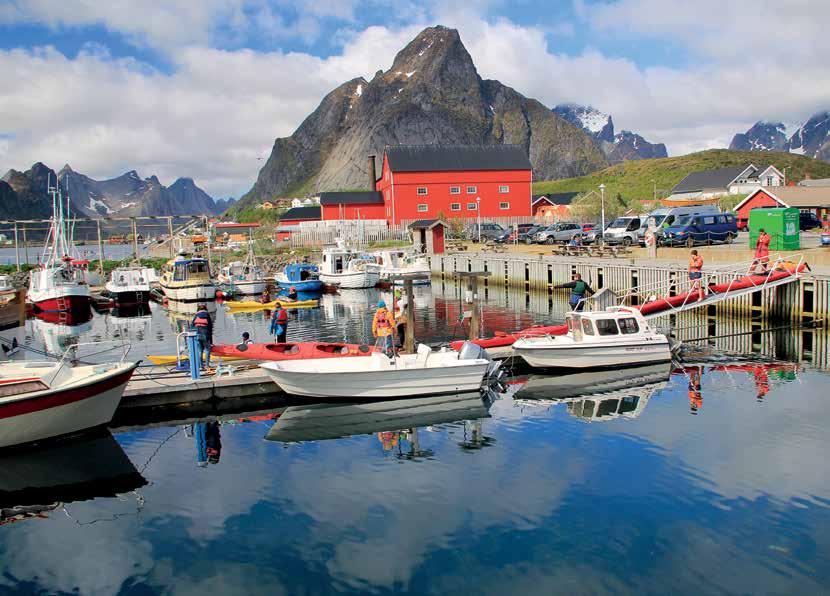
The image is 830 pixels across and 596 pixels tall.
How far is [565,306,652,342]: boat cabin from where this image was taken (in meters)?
21.4

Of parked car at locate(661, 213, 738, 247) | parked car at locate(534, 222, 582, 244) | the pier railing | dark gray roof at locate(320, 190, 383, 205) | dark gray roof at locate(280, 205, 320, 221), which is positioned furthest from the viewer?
dark gray roof at locate(280, 205, 320, 221)

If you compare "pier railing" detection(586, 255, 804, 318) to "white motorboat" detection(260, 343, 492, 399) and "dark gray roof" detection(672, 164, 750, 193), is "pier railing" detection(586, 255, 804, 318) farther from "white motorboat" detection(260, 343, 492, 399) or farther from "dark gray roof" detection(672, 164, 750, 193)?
"dark gray roof" detection(672, 164, 750, 193)

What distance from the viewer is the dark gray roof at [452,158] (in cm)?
7981

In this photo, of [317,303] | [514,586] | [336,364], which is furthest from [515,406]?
[317,303]

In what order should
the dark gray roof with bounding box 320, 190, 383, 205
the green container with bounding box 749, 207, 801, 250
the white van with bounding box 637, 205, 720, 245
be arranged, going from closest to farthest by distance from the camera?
the green container with bounding box 749, 207, 801, 250 < the white van with bounding box 637, 205, 720, 245 < the dark gray roof with bounding box 320, 190, 383, 205

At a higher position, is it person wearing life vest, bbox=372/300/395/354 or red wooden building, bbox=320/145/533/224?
red wooden building, bbox=320/145/533/224

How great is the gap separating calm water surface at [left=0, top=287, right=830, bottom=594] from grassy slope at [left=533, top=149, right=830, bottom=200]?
103 m

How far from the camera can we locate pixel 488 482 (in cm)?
1330

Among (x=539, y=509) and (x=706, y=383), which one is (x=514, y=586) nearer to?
(x=539, y=509)

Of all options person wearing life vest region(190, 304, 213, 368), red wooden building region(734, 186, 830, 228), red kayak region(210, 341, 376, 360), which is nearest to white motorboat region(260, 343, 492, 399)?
red kayak region(210, 341, 376, 360)

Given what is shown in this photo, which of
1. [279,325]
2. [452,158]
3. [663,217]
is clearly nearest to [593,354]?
[279,325]

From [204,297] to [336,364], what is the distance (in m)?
29.5

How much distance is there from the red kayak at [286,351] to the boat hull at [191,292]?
25.8m

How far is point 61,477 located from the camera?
47.6ft
